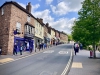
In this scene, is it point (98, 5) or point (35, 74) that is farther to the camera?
point (98, 5)

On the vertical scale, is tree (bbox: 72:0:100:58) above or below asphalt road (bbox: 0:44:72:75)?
above

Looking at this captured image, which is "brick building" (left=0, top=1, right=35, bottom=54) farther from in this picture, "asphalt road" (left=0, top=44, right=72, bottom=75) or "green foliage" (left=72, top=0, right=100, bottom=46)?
"green foliage" (left=72, top=0, right=100, bottom=46)

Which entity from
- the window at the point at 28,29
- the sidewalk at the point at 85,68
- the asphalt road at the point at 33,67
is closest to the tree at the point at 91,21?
the sidewalk at the point at 85,68

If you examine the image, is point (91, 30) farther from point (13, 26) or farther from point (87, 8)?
point (13, 26)

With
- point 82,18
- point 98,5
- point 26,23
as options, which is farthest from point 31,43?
point 98,5

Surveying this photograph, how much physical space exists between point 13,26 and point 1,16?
10.6ft

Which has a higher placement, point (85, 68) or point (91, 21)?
point (91, 21)

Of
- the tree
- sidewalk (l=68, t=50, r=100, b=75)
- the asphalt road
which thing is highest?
the tree

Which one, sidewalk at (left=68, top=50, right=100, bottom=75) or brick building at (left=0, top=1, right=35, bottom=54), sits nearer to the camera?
sidewalk at (left=68, top=50, right=100, bottom=75)

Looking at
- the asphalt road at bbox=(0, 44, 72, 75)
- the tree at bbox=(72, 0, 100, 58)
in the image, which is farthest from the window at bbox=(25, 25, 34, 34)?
the asphalt road at bbox=(0, 44, 72, 75)

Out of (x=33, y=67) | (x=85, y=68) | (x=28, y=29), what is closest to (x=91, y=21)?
(x=85, y=68)

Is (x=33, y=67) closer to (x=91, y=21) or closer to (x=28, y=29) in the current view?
(x=91, y=21)

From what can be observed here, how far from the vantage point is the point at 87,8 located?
21.3m

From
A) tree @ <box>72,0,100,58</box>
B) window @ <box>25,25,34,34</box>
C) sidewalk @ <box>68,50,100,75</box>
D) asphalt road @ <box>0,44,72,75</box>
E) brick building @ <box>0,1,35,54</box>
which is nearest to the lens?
asphalt road @ <box>0,44,72,75</box>
